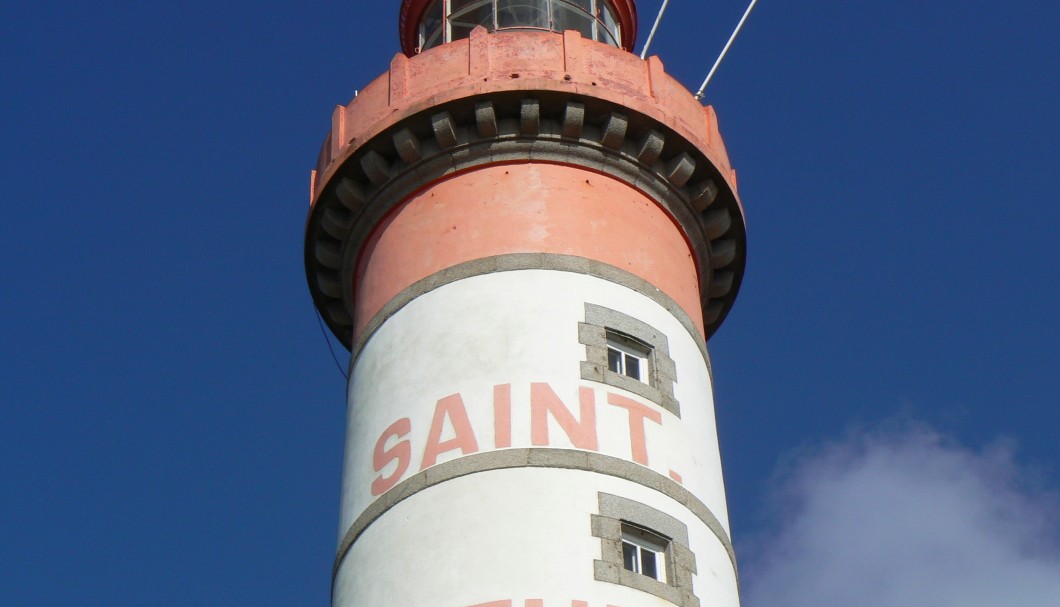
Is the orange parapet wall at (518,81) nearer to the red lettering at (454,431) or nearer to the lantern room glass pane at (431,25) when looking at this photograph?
the lantern room glass pane at (431,25)

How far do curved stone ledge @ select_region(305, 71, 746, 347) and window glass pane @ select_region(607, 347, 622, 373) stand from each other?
2.99 meters

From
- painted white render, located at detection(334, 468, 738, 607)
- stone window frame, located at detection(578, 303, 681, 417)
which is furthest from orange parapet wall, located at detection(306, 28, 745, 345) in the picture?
painted white render, located at detection(334, 468, 738, 607)

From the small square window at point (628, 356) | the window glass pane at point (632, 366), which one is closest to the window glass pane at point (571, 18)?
the small square window at point (628, 356)

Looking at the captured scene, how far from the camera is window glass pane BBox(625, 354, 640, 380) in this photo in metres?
21.7

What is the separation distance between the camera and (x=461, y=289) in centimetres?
2217

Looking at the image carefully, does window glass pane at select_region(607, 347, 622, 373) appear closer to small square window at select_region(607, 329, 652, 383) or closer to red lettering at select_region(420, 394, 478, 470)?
small square window at select_region(607, 329, 652, 383)

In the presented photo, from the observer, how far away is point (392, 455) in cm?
2111

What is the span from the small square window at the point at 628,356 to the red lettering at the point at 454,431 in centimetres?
192

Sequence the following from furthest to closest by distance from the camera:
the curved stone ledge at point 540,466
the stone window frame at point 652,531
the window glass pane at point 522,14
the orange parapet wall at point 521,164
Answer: the window glass pane at point 522,14 → the orange parapet wall at point 521,164 → the curved stone ledge at point 540,466 → the stone window frame at point 652,531

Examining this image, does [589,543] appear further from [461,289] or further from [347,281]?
[347,281]

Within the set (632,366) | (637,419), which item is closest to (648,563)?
(637,419)

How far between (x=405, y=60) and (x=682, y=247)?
4466mm

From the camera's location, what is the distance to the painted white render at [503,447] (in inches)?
762

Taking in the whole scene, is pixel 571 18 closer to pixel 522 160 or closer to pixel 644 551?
pixel 522 160
